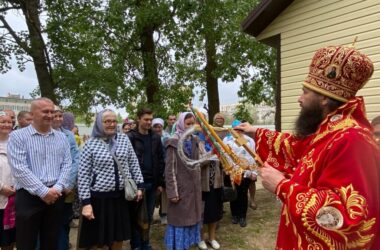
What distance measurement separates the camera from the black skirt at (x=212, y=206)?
5.41 metres

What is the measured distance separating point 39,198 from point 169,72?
36.8ft

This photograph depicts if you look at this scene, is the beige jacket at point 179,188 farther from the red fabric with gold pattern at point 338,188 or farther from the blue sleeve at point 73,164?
the red fabric with gold pattern at point 338,188

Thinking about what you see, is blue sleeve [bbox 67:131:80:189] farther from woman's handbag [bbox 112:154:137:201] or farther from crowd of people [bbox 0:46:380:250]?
woman's handbag [bbox 112:154:137:201]

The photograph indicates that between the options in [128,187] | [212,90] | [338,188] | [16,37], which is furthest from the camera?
[212,90]

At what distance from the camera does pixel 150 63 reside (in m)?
13.1

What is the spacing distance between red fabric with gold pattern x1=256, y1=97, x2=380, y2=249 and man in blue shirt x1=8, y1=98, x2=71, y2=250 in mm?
2632

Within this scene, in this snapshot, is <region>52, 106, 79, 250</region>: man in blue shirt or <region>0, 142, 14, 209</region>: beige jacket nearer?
<region>0, 142, 14, 209</region>: beige jacket

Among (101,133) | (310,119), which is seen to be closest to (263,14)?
(101,133)

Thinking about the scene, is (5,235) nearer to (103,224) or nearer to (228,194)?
(103,224)

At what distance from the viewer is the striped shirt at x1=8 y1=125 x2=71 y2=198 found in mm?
3578

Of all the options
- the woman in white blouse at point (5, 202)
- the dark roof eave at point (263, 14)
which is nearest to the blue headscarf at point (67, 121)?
the woman in white blouse at point (5, 202)

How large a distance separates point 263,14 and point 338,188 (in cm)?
707

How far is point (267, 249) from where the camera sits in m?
5.51

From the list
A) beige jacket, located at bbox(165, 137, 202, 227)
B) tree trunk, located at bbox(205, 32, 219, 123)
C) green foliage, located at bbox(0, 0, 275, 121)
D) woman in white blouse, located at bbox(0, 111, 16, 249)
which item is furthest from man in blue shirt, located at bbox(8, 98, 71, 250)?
tree trunk, located at bbox(205, 32, 219, 123)
